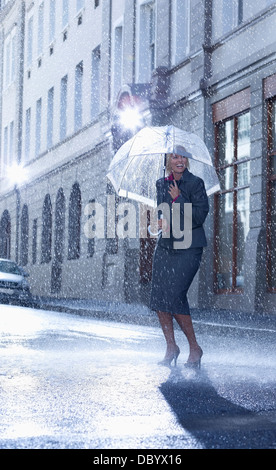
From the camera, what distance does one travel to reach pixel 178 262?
7.77 metres

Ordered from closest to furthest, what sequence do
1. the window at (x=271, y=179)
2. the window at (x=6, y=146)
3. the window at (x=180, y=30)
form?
1. the window at (x=271, y=179)
2. the window at (x=180, y=30)
3. the window at (x=6, y=146)

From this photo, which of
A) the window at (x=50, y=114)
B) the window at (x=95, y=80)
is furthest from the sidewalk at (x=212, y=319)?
the window at (x=50, y=114)

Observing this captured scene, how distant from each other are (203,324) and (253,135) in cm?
609

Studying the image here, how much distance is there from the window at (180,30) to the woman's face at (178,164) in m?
15.1

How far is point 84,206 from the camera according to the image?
1179 inches

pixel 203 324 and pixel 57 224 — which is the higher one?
pixel 57 224

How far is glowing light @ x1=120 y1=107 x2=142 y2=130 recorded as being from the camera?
24.0 m

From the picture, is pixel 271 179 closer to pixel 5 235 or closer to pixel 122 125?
pixel 122 125

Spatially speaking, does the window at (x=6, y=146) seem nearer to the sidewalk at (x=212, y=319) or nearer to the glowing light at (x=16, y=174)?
the glowing light at (x=16, y=174)

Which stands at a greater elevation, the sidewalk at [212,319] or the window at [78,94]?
the window at [78,94]

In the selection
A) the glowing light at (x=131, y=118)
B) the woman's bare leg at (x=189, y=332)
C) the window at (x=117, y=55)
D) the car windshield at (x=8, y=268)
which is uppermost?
the window at (x=117, y=55)

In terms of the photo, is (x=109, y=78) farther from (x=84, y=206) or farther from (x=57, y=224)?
(x=57, y=224)

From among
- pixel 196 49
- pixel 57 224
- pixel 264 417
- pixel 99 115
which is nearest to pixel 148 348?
pixel 264 417

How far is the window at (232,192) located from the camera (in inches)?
751
